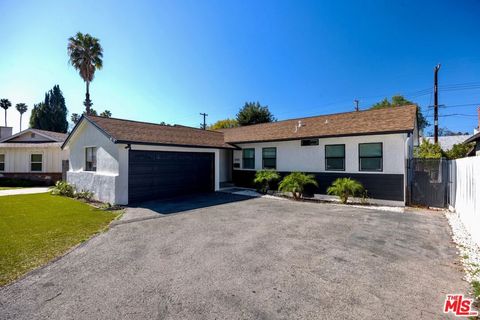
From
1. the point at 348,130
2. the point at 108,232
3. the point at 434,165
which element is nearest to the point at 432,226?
the point at 434,165

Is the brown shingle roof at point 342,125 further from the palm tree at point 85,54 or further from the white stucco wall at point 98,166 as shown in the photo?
the palm tree at point 85,54

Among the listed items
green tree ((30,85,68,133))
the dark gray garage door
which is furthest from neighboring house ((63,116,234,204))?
green tree ((30,85,68,133))

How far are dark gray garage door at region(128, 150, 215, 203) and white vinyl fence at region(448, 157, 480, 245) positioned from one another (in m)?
11.4

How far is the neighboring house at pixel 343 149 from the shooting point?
406 inches

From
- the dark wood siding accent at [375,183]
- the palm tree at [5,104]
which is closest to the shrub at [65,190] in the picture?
the dark wood siding accent at [375,183]

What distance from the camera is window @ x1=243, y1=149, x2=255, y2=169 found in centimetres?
1571

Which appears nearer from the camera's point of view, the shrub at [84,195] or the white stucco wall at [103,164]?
the white stucco wall at [103,164]

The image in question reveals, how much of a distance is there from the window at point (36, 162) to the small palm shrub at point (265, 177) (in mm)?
18264

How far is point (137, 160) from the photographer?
10727 mm

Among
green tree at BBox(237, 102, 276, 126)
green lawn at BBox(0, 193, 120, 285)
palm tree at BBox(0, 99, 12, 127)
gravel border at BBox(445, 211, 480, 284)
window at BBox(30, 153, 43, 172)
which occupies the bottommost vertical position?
green lawn at BBox(0, 193, 120, 285)

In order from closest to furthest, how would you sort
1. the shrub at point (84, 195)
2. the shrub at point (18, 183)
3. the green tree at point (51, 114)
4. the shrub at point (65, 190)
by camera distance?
the shrub at point (84, 195)
the shrub at point (65, 190)
the shrub at point (18, 183)
the green tree at point (51, 114)

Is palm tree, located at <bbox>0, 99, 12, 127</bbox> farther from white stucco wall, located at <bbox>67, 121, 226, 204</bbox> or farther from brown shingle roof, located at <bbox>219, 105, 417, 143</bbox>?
brown shingle roof, located at <bbox>219, 105, 417, 143</bbox>

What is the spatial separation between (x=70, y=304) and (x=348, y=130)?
12005 millimetres

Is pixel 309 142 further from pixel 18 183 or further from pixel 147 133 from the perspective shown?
pixel 18 183
